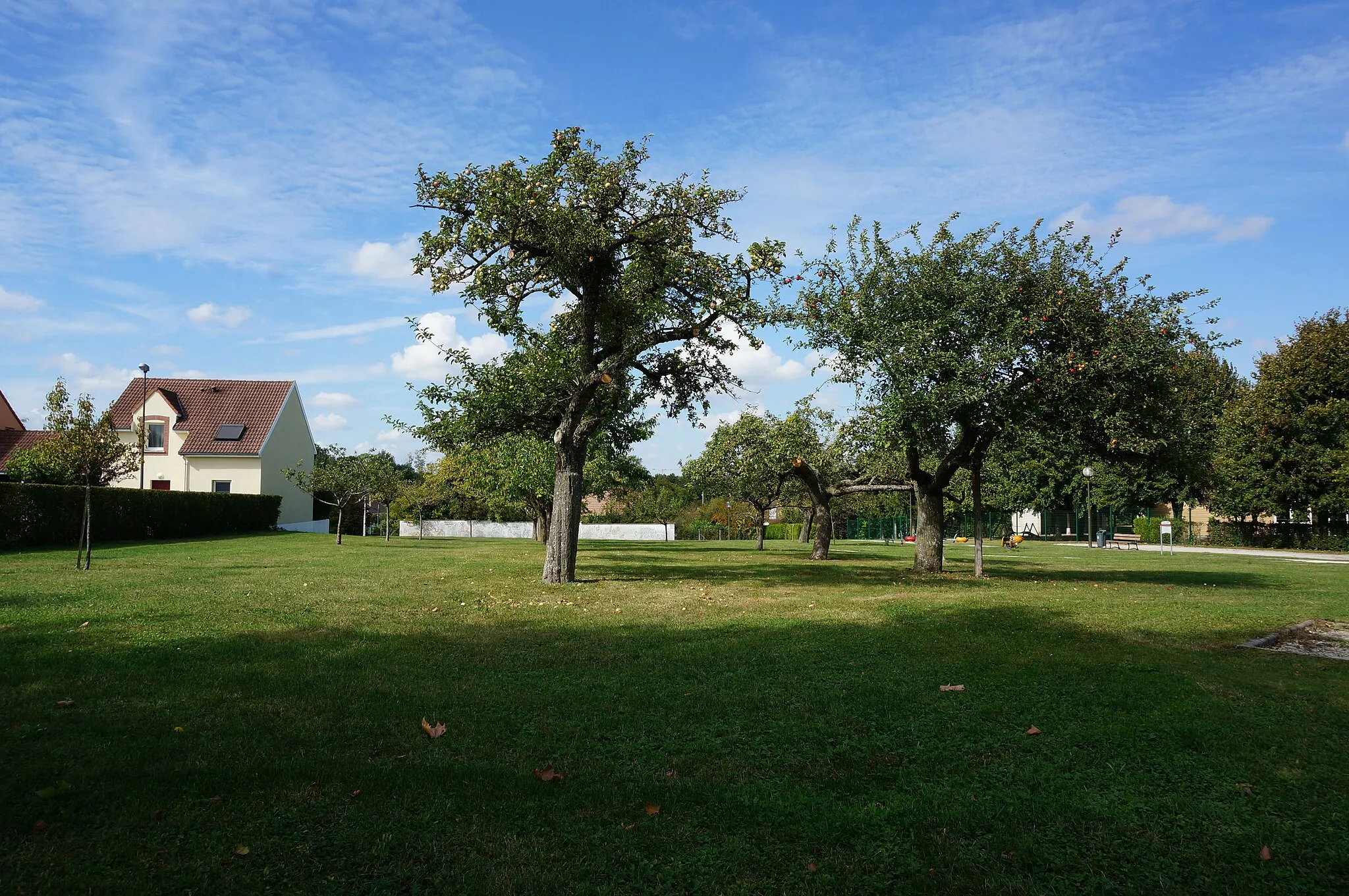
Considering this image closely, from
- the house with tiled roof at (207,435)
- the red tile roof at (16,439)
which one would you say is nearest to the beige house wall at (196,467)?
the house with tiled roof at (207,435)

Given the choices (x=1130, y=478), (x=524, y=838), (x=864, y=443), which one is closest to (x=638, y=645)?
(x=524, y=838)

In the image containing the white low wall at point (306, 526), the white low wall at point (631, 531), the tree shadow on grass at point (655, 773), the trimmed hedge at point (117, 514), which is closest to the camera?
the tree shadow on grass at point (655, 773)

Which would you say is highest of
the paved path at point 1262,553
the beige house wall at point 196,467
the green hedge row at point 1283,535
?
the beige house wall at point 196,467

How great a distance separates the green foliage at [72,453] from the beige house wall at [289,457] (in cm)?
1260

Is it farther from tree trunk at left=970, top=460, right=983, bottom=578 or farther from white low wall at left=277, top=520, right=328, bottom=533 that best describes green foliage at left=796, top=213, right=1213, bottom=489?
white low wall at left=277, top=520, right=328, bottom=533

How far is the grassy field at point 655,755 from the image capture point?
3.51m

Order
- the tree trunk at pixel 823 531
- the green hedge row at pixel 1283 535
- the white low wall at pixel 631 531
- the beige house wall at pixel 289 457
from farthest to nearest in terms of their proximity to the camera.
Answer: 1. the white low wall at pixel 631 531
2. the beige house wall at pixel 289 457
3. the green hedge row at pixel 1283 535
4. the tree trunk at pixel 823 531

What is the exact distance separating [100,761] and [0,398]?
174ft

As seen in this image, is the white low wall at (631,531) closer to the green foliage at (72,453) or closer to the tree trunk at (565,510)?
the green foliage at (72,453)

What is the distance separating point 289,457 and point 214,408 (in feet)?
15.0

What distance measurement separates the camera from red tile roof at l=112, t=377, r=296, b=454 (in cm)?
4178

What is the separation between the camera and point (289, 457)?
45906 millimetres

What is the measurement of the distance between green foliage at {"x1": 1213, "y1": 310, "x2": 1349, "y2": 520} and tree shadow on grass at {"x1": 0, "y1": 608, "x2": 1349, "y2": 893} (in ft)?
125

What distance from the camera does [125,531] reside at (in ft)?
Result: 89.0
